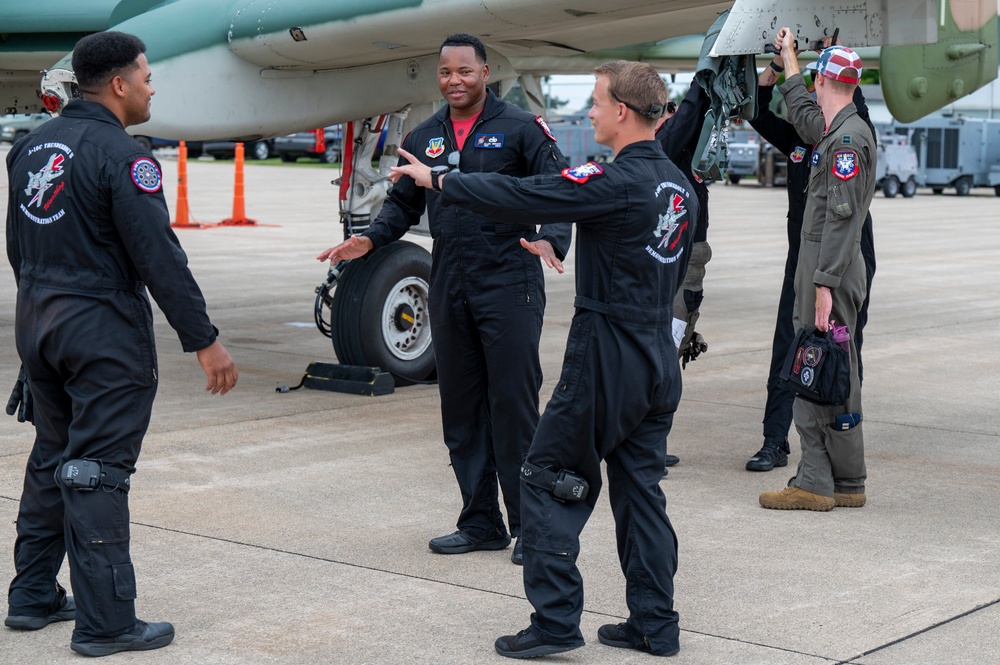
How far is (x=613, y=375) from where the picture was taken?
4.18 m

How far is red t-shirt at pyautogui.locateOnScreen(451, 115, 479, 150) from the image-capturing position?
5.43 metres

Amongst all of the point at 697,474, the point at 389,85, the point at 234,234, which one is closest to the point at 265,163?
the point at 234,234

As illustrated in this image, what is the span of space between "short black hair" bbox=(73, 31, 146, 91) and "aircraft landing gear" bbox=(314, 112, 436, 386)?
15.1ft

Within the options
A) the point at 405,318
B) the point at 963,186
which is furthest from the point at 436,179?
the point at 963,186

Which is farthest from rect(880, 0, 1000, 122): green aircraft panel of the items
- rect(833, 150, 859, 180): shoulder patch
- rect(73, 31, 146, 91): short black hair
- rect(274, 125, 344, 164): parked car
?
rect(274, 125, 344, 164): parked car

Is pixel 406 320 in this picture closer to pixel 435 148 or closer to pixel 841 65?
pixel 435 148

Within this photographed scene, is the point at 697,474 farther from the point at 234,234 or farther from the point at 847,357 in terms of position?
the point at 234,234

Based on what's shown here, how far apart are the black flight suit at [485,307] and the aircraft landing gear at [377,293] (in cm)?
336

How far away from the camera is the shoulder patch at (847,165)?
5.77 metres

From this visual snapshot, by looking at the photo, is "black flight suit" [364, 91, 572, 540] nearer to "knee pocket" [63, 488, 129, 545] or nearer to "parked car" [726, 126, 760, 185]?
"knee pocket" [63, 488, 129, 545]

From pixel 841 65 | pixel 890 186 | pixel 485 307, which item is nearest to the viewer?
pixel 485 307

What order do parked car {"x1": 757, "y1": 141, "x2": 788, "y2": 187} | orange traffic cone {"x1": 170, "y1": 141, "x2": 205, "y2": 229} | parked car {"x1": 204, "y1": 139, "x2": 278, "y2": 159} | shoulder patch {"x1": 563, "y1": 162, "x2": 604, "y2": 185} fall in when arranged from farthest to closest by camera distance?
parked car {"x1": 204, "y1": 139, "x2": 278, "y2": 159} → parked car {"x1": 757, "y1": 141, "x2": 788, "y2": 187} → orange traffic cone {"x1": 170, "y1": 141, "x2": 205, "y2": 229} → shoulder patch {"x1": 563, "y1": 162, "x2": 604, "y2": 185}

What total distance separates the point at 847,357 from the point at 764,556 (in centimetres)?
103

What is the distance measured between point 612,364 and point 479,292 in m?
1.13
